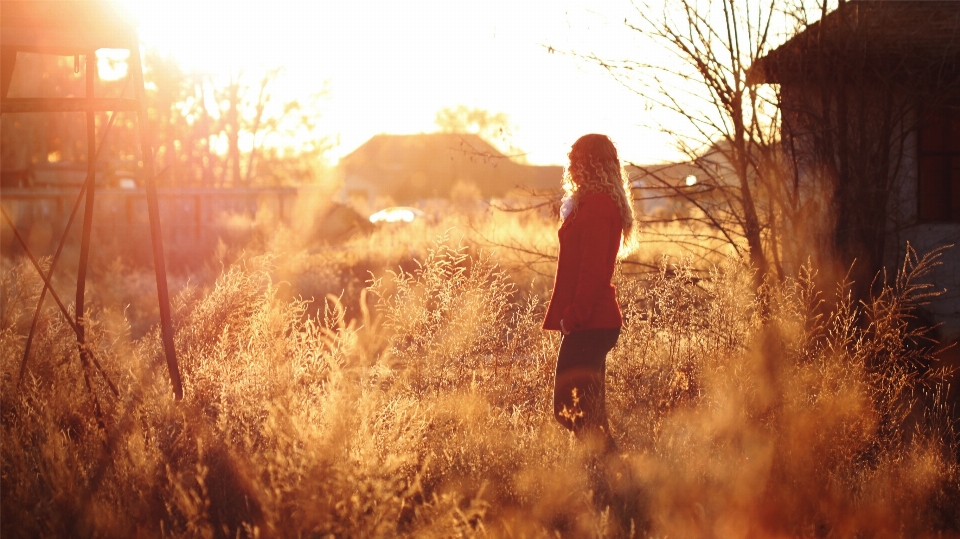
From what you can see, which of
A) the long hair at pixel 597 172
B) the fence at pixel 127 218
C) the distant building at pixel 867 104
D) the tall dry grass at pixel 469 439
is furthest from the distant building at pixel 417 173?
the long hair at pixel 597 172

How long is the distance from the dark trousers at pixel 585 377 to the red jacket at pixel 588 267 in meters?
0.08

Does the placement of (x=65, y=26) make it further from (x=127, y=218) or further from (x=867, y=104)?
(x=127, y=218)

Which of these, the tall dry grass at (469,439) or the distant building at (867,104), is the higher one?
the distant building at (867,104)

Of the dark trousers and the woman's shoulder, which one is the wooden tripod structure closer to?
the dark trousers

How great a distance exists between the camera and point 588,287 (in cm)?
459

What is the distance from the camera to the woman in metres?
4.61

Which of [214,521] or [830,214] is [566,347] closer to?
[214,521]

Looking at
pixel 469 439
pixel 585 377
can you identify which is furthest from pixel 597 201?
pixel 469 439

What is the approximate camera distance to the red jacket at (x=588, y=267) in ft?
15.1

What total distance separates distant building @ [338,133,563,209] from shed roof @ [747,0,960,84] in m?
38.7

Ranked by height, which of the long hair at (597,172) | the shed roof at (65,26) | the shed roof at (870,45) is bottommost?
the long hair at (597,172)

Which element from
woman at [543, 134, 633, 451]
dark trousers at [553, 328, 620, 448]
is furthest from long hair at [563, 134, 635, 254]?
dark trousers at [553, 328, 620, 448]

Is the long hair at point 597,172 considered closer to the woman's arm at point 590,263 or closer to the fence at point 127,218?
the woman's arm at point 590,263

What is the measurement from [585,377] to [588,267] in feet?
1.94
